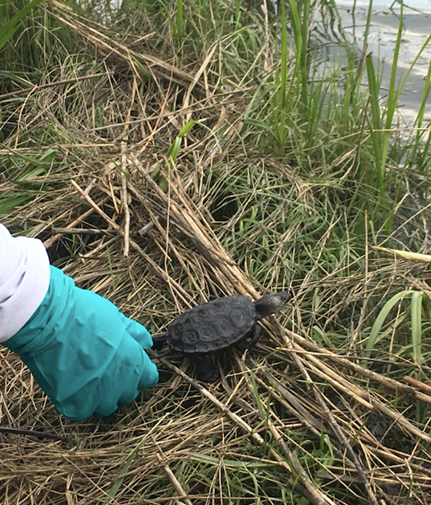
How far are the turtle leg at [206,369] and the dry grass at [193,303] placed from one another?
0.04 m

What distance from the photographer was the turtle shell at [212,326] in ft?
5.91

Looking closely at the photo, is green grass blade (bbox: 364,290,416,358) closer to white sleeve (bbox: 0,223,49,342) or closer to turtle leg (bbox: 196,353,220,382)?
turtle leg (bbox: 196,353,220,382)

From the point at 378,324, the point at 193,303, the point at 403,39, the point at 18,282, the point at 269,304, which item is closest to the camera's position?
the point at 18,282

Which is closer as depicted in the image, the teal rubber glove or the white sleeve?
the white sleeve

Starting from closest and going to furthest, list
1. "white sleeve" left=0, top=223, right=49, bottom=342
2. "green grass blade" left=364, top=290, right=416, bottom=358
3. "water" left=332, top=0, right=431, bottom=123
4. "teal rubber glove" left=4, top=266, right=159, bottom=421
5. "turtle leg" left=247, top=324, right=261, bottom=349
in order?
"white sleeve" left=0, top=223, right=49, bottom=342, "teal rubber glove" left=4, top=266, right=159, bottom=421, "green grass blade" left=364, top=290, right=416, bottom=358, "turtle leg" left=247, top=324, right=261, bottom=349, "water" left=332, top=0, right=431, bottom=123

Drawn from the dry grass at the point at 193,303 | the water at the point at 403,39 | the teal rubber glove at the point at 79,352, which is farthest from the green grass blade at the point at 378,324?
the water at the point at 403,39

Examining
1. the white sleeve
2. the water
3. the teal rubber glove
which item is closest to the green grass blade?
the teal rubber glove

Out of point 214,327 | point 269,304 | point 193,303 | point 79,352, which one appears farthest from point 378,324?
point 79,352

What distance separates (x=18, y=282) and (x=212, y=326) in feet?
2.32

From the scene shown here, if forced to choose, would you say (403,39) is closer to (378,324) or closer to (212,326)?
(378,324)

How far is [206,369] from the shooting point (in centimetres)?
181

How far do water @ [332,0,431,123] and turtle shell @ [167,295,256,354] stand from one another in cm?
207

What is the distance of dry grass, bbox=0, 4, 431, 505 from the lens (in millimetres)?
1519

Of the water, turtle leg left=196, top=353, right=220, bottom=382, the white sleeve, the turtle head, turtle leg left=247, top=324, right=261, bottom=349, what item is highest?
the water
